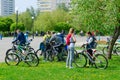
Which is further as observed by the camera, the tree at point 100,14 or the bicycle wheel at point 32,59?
the tree at point 100,14

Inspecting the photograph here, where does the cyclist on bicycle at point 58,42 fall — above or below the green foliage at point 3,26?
above

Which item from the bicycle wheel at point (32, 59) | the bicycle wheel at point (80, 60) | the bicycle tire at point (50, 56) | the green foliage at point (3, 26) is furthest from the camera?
the green foliage at point (3, 26)

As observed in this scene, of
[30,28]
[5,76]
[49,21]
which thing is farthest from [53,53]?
[30,28]

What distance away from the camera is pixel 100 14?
62.6 ft

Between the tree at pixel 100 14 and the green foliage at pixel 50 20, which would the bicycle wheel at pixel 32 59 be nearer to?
the tree at pixel 100 14

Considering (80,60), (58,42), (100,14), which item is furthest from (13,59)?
(100,14)

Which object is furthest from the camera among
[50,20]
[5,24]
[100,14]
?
[50,20]

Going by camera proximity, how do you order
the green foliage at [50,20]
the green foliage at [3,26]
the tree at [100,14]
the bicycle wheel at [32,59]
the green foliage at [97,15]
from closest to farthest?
the bicycle wheel at [32,59], the tree at [100,14], the green foliage at [97,15], the green foliage at [3,26], the green foliage at [50,20]

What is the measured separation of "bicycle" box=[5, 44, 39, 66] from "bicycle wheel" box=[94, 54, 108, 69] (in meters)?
2.65

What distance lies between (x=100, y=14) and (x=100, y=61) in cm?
413

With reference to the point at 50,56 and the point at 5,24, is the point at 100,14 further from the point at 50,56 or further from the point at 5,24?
the point at 5,24

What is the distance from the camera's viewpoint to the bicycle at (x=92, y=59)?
1562 centimetres

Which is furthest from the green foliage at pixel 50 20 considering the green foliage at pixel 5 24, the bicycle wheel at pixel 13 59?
the bicycle wheel at pixel 13 59

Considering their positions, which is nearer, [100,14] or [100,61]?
[100,61]
